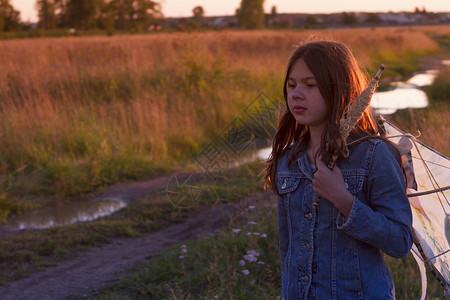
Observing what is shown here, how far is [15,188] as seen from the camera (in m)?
6.29

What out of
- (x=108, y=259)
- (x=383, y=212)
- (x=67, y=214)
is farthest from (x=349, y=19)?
(x=383, y=212)

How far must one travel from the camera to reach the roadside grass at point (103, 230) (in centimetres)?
435

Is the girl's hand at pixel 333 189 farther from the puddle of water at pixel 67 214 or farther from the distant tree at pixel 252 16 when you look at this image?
the distant tree at pixel 252 16

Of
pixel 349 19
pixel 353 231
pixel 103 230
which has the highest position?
pixel 349 19

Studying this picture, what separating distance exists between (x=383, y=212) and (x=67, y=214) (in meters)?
5.07

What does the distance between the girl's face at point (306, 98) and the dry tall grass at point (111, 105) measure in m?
5.40

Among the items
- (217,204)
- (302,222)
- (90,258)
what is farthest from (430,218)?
(217,204)

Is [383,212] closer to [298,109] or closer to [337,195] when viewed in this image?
[337,195]

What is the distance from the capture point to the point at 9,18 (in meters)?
35.9

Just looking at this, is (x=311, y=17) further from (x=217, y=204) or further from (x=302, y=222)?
(x=302, y=222)

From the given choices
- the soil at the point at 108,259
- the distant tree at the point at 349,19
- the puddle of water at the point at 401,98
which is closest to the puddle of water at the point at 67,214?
the soil at the point at 108,259

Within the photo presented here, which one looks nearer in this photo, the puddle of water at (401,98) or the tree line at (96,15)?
the puddle of water at (401,98)

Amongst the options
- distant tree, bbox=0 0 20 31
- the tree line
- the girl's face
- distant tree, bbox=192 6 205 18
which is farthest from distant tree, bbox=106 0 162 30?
the girl's face

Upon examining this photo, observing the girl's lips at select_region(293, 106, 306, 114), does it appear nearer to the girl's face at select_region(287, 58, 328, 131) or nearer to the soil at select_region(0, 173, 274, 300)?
the girl's face at select_region(287, 58, 328, 131)
